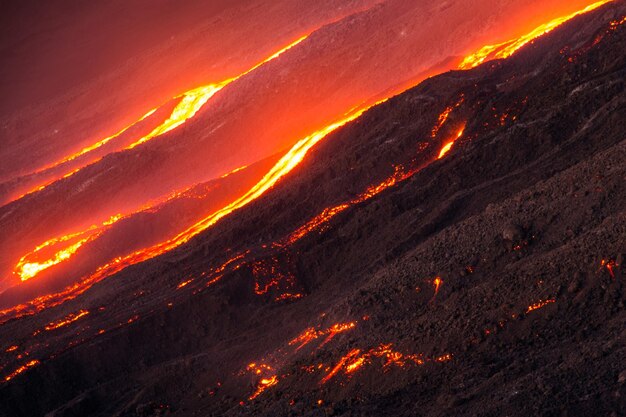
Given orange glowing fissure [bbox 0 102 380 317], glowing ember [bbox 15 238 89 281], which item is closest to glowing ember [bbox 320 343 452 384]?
orange glowing fissure [bbox 0 102 380 317]

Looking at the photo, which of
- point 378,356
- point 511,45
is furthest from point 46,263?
point 511,45

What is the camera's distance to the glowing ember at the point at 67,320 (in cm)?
1266

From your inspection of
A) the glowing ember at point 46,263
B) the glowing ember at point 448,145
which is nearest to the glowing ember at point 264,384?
the glowing ember at point 448,145

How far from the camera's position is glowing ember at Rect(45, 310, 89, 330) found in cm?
1266

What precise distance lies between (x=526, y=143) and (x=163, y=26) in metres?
19.9

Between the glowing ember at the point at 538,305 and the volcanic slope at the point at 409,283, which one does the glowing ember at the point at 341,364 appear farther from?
the glowing ember at the point at 538,305

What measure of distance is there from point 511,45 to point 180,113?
8.85 metres

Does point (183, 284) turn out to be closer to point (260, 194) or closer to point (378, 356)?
point (260, 194)

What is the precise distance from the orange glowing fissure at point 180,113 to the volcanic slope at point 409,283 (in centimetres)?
651

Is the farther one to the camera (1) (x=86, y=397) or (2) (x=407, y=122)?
(2) (x=407, y=122)

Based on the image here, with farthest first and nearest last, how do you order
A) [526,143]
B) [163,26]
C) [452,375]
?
1. [163,26]
2. [526,143]
3. [452,375]

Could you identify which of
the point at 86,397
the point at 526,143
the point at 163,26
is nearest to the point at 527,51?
the point at 526,143

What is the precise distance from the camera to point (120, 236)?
1555 cm

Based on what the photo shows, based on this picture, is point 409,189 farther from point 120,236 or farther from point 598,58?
point 120,236
